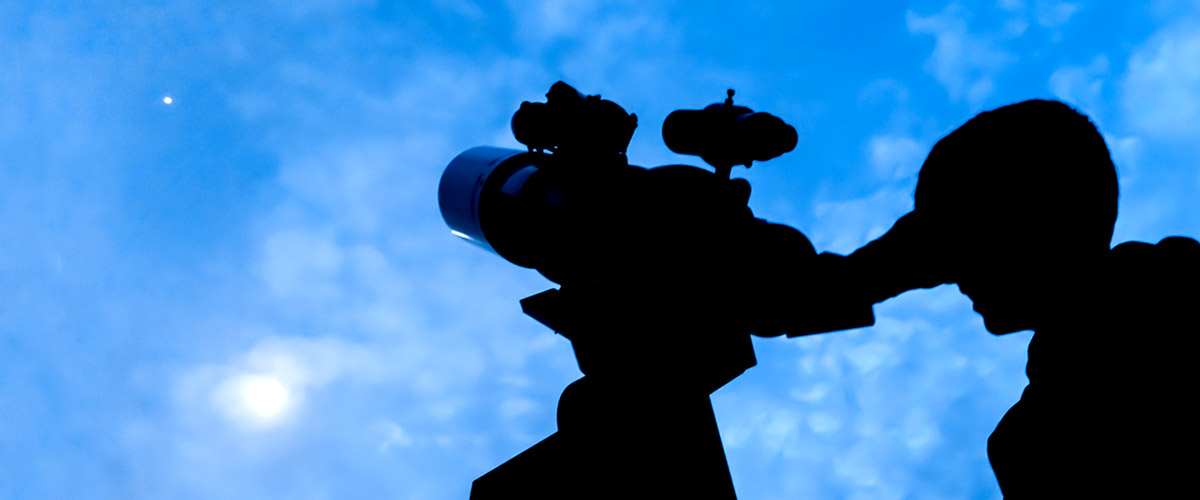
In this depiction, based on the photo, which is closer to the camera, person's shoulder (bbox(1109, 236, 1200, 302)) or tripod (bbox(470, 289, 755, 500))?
person's shoulder (bbox(1109, 236, 1200, 302))

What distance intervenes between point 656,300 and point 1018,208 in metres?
1.10

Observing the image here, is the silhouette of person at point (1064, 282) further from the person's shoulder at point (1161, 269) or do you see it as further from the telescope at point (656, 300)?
the telescope at point (656, 300)

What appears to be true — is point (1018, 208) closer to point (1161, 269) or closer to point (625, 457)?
point (1161, 269)

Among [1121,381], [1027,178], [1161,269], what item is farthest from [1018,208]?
[1121,381]

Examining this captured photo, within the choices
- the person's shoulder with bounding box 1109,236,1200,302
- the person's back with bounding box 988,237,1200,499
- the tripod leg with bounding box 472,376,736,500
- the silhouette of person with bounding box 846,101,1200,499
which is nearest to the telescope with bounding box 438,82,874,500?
the tripod leg with bounding box 472,376,736,500

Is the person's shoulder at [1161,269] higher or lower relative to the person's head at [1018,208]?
lower

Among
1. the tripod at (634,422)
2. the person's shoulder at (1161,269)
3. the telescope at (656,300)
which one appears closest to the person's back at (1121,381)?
the person's shoulder at (1161,269)

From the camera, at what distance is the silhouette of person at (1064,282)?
164 cm

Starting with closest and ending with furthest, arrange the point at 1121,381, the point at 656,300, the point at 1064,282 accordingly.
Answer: the point at 1121,381
the point at 1064,282
the point at 656,300

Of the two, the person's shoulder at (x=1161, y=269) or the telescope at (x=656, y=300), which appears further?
the telescope at (x=656, y=300)

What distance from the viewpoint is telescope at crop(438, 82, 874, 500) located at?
183 centimetres

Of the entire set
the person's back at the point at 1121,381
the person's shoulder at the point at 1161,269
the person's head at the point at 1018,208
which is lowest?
the person's back at the point at 1121,381

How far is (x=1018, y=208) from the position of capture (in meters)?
1.78

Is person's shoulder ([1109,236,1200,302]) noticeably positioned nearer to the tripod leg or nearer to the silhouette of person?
the silhouette of person
